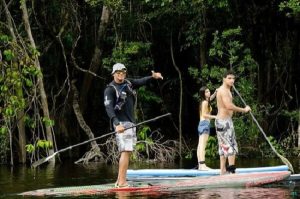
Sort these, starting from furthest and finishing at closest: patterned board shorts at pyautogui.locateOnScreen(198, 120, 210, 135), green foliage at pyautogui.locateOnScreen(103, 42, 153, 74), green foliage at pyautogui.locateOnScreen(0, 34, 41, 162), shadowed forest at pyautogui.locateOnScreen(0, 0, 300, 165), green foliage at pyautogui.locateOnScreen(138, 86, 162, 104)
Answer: green foliage at pyautogui.locateOnScreen(138, 86, 162, 104) → green foliage at pyautogui.locateOnScreen(103, 42, 153, 74) → shadowed forest at pyautogui.locateOnScreen(0, 0, 300, 165) → green foliage at pyautogui.locateOnScreen(0, 34, 41, 162) → patterned board shorts at pyautogui.locateOnScreen(198, 120, 210, 135)

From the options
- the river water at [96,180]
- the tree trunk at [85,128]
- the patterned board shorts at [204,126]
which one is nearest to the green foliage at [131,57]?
the tree trunk at [85,128]

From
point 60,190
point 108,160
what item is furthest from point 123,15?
point 60,190

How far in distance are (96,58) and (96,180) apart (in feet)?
20.6

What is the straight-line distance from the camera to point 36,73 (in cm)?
1435

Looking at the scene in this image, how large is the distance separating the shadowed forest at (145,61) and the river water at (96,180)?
3.32 feet

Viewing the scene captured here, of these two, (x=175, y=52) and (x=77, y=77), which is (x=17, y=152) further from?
(x=175, y=52)

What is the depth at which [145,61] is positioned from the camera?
1797cm

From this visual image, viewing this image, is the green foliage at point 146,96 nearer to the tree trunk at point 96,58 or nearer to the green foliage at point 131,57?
the green foliage at point 131,57

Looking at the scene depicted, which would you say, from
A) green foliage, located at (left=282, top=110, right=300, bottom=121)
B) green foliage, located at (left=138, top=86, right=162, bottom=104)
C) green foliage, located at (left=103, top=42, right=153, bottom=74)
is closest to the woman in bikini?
green foliage, located at (left=103, top=42, right=153, bottom=74)

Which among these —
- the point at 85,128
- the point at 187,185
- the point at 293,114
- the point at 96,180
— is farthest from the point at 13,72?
the point at 293,114

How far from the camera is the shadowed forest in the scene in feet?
54.4

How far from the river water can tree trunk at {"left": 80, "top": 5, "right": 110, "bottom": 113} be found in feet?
8.03

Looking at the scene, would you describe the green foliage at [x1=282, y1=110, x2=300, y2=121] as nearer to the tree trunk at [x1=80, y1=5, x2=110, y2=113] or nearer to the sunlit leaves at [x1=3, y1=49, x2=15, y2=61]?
the tree trunk at [x1=80, y1=5, x2=110, y2=113]

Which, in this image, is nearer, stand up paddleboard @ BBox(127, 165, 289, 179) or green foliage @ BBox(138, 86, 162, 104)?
stand up paddleboard @ BBox(127, 165, 289, 179)
